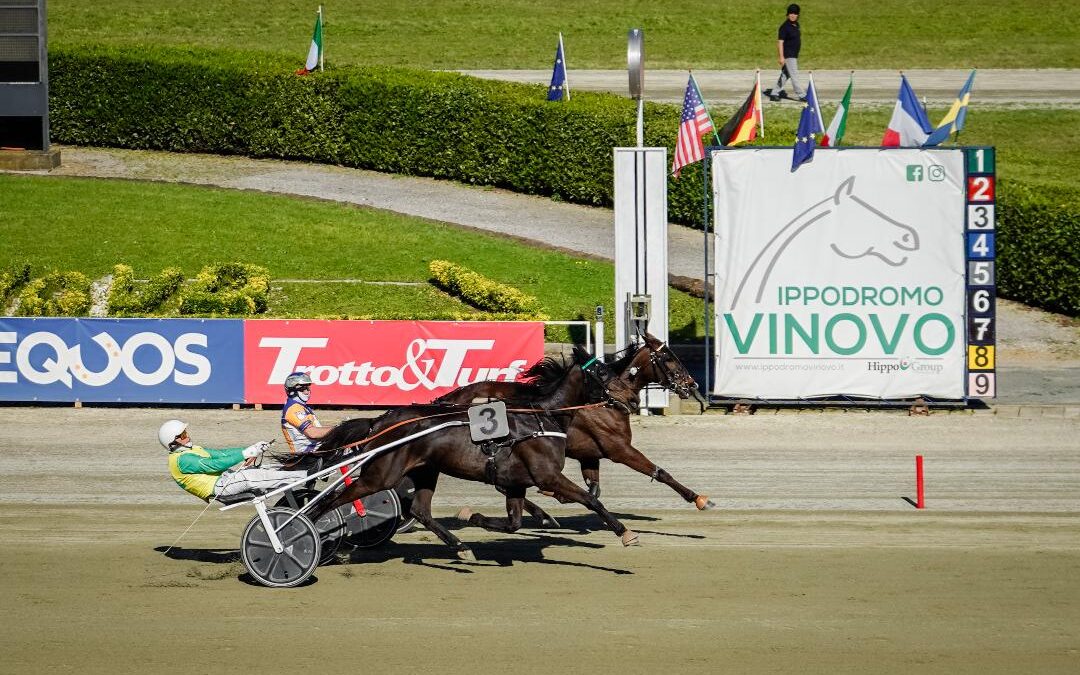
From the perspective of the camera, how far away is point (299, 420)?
456 inches

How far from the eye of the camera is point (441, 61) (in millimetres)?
36812

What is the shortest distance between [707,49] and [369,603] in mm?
30410

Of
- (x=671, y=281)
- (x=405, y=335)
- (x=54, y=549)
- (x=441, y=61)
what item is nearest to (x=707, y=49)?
(x=441, y=61)

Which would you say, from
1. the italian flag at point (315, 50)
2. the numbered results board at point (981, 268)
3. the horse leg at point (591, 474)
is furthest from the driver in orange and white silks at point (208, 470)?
the italian flag at point (315, 50)

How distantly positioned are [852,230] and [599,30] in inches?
939

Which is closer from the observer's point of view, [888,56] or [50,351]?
[50,351]

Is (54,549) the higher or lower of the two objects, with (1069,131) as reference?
lower

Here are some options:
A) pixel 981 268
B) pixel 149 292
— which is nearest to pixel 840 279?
pixel 981 268

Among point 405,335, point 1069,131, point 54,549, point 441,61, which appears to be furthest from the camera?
point 441,61

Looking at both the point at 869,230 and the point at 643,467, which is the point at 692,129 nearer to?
the point at 869,230

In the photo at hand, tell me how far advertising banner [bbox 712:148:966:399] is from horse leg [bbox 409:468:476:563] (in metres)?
7.73

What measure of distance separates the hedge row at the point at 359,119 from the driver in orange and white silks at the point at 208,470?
54.5 feet

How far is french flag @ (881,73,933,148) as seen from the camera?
18266mm

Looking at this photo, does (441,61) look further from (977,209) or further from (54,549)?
(54,549)
